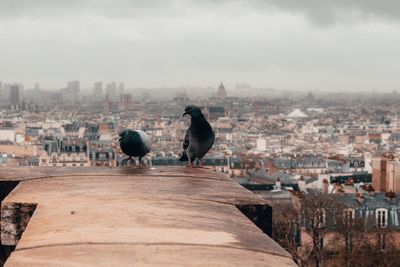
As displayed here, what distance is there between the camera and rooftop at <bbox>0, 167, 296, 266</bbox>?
3.76 m

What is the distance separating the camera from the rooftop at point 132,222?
3.76 m

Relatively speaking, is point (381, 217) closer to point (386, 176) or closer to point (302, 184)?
point (386, 176)

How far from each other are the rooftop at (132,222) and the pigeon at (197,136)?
24.2 inches

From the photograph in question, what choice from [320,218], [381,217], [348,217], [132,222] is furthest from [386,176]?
[132,222]

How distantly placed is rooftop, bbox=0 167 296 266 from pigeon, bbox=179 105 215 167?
0.61 metres

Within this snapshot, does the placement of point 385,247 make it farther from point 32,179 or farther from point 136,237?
point 136,237

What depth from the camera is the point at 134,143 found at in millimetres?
7480

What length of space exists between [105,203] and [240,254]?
138cm

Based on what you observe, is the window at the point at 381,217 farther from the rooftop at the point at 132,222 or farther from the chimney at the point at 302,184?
the rooftop at the point at 132,222

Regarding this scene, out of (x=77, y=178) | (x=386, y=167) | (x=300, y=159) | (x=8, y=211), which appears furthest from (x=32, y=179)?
(x=300, y=159)

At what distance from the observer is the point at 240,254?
384cm

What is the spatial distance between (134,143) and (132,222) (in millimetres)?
3053

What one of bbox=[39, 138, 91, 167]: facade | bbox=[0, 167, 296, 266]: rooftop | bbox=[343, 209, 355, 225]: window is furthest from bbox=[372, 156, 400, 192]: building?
bbox=[0, 167, 296, 266]: rooftop

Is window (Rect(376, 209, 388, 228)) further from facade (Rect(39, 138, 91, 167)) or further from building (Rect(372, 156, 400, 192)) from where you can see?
facade (Rect(39, 138, 91, 167))
